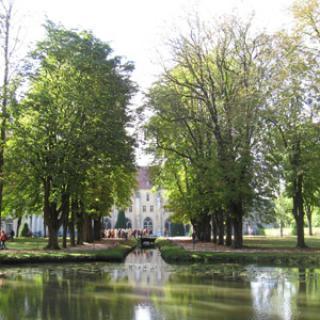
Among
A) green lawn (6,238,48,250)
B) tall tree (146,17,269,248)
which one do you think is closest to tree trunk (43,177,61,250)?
green lawn (6,238,48,250)

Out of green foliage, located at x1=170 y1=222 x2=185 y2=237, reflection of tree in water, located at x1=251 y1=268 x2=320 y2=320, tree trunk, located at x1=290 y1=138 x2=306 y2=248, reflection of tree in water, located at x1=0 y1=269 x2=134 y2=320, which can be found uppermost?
tree trunk, located at x1=290 y1=138 x2=306 y2=248

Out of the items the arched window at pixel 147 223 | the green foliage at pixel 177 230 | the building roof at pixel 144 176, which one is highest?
the building roof at pixel 144 176

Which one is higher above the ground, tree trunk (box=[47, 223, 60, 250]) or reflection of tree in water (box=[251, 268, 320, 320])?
tree trunk (box=[47, 223, 60, 250])

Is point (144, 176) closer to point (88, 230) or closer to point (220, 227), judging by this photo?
point (88, 230)

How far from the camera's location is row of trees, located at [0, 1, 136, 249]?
31031 millimetres

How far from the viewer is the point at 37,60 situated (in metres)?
32.0

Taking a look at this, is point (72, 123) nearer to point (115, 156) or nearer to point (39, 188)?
point (115, 156)

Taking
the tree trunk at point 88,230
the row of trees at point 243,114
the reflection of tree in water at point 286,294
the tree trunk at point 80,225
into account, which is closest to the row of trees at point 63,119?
the row of trees at point 243,114

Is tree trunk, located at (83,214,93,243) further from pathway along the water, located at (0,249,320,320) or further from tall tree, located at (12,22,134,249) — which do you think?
pathway along the water, located at (0,249,320,320)

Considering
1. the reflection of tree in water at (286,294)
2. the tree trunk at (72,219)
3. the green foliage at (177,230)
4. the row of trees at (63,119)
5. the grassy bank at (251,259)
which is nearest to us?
the reflection of tree in water at (286,294)

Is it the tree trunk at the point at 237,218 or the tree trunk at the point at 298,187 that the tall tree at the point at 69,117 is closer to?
the tree trunk at the point at 237,218

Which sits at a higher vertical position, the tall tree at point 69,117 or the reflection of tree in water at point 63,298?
the tall tree at point 69,117

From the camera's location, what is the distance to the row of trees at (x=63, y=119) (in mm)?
31031

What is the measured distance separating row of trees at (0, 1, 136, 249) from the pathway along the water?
11.3 metres
